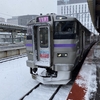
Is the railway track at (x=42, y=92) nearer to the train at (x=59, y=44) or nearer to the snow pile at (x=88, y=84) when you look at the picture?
the train at (x=59, y=44)

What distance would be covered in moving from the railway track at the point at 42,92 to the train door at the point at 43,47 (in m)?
0.88

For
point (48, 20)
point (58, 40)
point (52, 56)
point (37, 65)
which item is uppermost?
point (48, 20)

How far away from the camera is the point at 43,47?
515cm

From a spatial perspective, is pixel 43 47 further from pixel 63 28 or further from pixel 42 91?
pixel 42 91

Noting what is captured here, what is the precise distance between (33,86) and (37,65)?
33.5 inches

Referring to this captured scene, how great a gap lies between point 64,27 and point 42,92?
239 cm

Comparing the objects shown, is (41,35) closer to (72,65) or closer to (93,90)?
(72,65)

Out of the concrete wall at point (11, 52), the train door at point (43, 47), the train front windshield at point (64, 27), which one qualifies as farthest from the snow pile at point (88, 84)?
the concrete wall at point (11, 52)

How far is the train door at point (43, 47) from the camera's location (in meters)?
5.02

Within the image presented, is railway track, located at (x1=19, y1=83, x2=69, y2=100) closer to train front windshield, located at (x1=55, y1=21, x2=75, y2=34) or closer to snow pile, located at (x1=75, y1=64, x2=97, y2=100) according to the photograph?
snow pile, located at (x1=75, y1=64, x2=97, y2=100)

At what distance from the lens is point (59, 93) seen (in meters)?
4.63

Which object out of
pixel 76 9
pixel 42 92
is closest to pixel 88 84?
pixel 42 92

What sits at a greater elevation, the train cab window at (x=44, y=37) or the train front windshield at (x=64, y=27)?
the train front windshield at (x=64, y=27)

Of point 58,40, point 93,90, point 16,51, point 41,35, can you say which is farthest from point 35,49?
point 16,51
